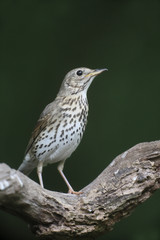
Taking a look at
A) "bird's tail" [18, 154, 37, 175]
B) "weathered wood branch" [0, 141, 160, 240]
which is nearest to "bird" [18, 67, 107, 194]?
"bird's tail" [18, 154, 37, 175]

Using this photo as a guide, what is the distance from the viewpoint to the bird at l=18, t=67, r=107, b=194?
4781mm

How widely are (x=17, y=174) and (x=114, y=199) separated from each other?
0.94 meters

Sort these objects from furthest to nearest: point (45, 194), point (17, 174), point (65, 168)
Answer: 1. point (65, 168)
2. point (45, 194)
3. point (17, 174)

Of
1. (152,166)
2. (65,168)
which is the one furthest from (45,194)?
(65,168)

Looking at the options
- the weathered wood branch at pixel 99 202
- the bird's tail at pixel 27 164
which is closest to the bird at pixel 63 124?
the bird's tail at pixel 27 164

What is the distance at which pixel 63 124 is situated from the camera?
15.6ft

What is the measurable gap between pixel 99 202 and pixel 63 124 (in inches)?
42.9

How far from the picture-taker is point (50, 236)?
389 centimetres

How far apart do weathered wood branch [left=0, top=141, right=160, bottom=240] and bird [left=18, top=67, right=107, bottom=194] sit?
0.69 meters

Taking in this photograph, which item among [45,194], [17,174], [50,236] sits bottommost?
[50,236]

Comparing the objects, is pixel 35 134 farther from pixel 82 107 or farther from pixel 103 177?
pixel 103 177

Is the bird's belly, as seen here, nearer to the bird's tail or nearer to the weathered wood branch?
the bird's tail

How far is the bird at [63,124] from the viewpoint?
478 centimetres

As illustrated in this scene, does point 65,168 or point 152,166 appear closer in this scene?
point 152,166
